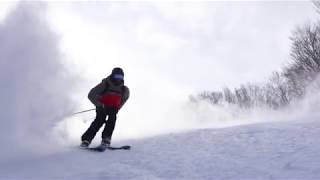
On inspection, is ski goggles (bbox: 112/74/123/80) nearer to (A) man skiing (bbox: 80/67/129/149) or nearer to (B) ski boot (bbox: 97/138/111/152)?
(A) man skiing (bbox: 80/67/129/149)

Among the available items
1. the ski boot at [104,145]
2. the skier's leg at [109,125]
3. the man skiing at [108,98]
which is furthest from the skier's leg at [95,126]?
the ski boot at [104,145]

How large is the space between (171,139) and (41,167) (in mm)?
3525

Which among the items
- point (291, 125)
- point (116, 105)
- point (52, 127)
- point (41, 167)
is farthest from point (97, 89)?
point (291, 125)

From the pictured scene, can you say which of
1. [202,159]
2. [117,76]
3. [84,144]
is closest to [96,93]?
[117,76]

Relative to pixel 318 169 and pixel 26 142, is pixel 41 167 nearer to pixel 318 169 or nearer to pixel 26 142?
pixel 26 142

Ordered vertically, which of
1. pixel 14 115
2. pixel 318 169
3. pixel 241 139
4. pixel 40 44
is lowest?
pixel 318 169

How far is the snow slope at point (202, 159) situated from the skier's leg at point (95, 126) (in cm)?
37

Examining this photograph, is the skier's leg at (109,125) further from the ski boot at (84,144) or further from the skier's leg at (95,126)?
the ski boot at (84,144)

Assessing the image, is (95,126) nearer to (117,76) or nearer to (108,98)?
(108,98)

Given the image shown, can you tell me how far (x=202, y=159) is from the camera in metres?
10.9

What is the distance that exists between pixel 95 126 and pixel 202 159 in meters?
3.17

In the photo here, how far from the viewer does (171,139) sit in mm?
13203

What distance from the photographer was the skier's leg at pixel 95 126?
12.9 m

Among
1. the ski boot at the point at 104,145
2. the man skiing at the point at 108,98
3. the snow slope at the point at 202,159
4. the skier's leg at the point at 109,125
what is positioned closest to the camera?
A: the snow slope at the point at 202,159
